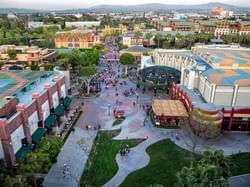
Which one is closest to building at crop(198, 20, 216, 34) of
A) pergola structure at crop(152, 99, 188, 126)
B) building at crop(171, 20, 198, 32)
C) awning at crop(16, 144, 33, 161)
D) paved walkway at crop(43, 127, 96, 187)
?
building at crop(171, 20, 198, 32)

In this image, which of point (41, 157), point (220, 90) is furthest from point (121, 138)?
point (220, 90)

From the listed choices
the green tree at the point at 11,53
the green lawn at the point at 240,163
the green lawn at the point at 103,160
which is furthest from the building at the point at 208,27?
the green lawn at the point at 103,160

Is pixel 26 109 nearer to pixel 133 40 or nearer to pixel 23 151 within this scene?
pixel 23 151

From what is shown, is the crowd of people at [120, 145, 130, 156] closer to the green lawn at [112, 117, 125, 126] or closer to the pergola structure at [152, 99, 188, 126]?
the green lawn at [112, 117, 125, 126]

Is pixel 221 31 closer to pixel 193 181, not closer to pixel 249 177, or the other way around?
pixel 249 177

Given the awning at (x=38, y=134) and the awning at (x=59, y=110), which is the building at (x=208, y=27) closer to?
the awning at (x=59, y=110)

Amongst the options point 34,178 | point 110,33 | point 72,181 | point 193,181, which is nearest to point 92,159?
point 72,181
